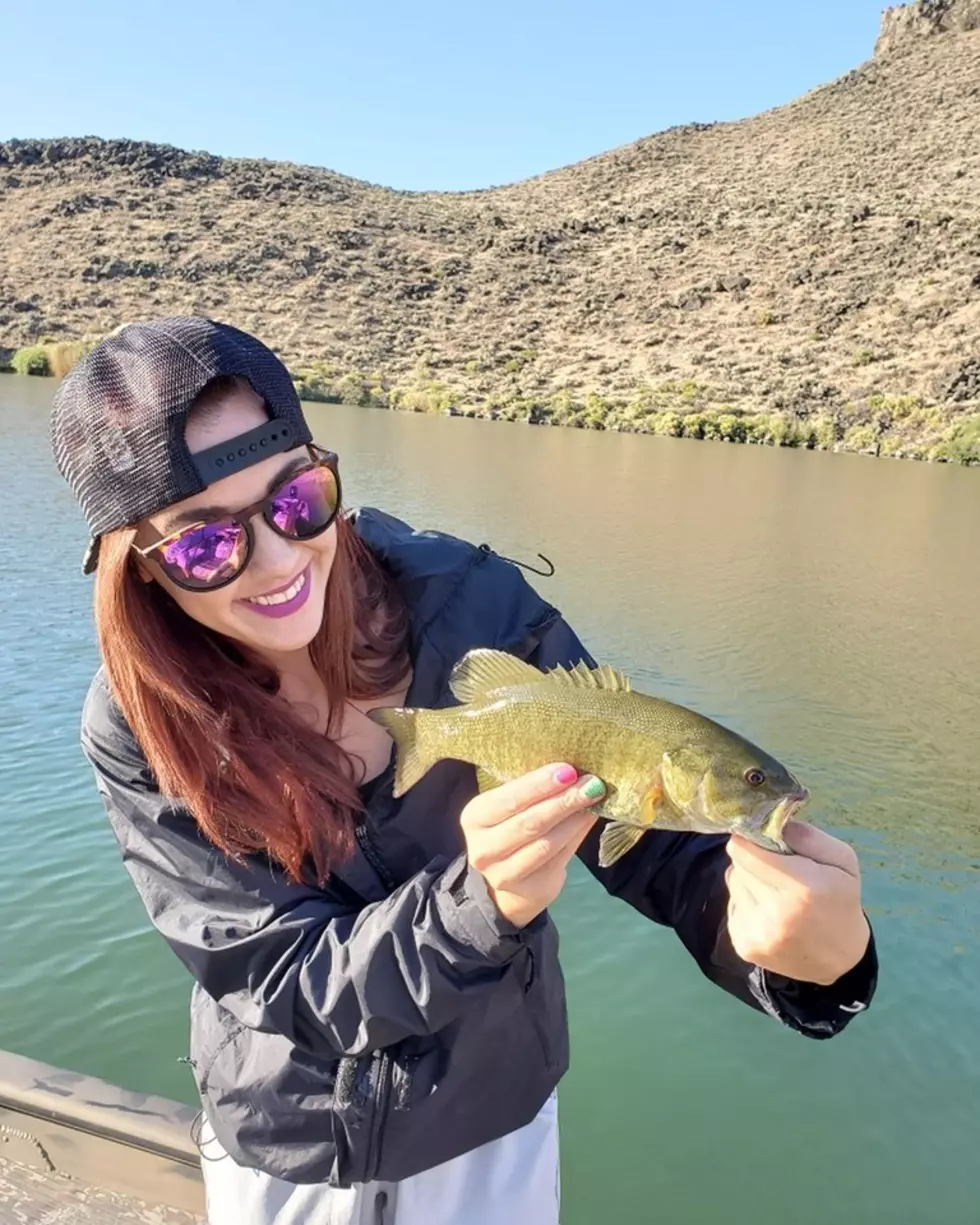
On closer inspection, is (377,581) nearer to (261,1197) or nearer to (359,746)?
(359,746)

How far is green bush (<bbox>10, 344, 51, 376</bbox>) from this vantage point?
46688 mm

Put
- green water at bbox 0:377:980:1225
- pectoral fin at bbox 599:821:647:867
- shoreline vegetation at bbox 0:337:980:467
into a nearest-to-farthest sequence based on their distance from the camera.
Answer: pectoral fin at bbox 599:821:647:867
green water at bbox 0:377:980:1225
shoreline vegetation at bbox 0:337:980:467

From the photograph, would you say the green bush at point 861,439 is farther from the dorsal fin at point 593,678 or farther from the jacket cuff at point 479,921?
the jacket cuff at point 479,921

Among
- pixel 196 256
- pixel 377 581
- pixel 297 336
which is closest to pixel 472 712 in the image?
pixel 377 581

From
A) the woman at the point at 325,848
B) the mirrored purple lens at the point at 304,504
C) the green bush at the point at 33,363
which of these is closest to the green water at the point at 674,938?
the woman at the point at 325,848

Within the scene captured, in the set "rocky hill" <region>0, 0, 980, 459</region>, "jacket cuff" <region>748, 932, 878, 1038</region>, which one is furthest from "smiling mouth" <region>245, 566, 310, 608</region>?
"rocky hill" <region>0, 0, 980, 459</region>

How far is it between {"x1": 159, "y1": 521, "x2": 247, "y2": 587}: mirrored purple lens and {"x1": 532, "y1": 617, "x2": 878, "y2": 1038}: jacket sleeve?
0.75 metres

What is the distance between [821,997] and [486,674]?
3.08 ft

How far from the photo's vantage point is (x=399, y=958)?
1854 millimetres

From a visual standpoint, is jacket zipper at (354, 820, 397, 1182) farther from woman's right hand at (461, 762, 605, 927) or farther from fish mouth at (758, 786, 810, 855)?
fish mouth at (758, 786, 810, 855)

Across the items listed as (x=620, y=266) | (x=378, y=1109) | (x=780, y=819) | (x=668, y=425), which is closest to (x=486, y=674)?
(x=780, y=819)

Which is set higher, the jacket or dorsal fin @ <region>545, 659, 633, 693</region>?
dorsal fin @ <region>545, 659, 633, 693</region>

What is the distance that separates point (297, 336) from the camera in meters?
57.5

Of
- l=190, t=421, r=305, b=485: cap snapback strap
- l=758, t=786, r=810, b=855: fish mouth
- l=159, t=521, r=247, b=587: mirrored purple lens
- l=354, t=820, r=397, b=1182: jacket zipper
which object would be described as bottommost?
l=354, t=820, r=397, b=1182: jacket zipper
